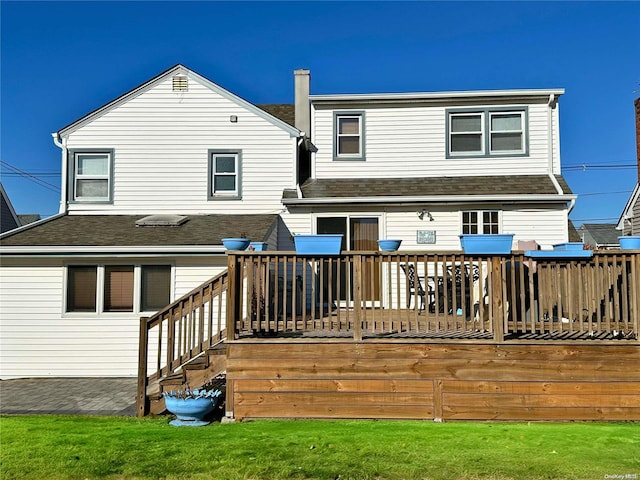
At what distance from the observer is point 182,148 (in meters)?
11.1

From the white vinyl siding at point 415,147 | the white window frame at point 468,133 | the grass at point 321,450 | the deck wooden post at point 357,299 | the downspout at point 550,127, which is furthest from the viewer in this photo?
the white window frame at point 468,133

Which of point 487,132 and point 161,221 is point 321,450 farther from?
point 487,132

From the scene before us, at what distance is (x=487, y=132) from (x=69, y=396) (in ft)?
33.9

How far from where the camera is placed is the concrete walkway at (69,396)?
7.00 m

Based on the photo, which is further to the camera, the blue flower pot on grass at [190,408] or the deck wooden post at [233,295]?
the deck wooden post at [233,295]

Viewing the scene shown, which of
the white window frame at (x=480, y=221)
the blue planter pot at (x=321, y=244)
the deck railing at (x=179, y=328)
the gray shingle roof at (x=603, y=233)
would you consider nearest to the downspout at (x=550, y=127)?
the white window frame at (x=480, y=221)

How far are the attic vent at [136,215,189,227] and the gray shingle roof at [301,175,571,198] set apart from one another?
284 centimetres

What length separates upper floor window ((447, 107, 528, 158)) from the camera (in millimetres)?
11031

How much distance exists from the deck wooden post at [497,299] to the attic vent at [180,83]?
8.54 m

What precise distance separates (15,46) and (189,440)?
1141 centimetres

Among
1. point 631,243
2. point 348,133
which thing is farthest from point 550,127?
point 631,243

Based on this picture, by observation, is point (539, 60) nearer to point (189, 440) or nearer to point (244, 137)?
point (244, 137)

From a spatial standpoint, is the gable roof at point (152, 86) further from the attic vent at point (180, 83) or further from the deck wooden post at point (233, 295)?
the deck wooden post at point (233, 295)

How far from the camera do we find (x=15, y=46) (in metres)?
11.7
